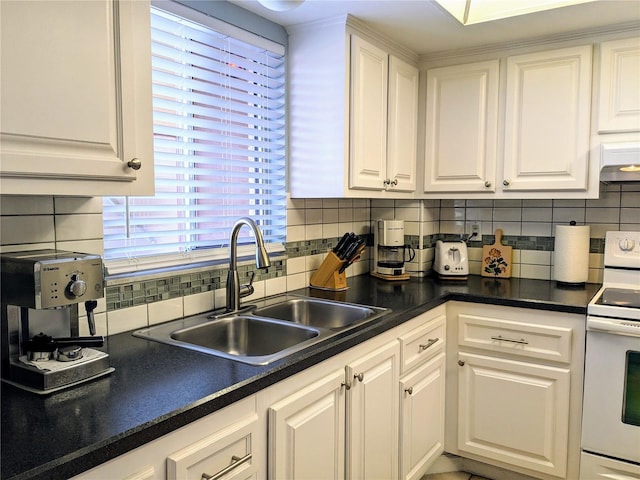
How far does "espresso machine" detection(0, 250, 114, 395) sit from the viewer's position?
1.15 metres

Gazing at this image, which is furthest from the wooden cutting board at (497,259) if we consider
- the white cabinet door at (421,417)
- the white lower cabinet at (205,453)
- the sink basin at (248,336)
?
the white lower cabinet at (205,453)

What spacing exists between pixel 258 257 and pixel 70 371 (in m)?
0.76

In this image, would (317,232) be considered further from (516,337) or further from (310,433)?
(310,433)

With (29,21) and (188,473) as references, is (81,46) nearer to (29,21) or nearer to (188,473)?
(29,21)

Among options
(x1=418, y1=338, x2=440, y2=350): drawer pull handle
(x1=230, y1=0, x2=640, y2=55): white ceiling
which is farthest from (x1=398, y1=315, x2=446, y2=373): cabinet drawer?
(x1=230, y1=0, x2=640, y2=55): white ceiling

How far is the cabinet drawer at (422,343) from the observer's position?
6.65ft

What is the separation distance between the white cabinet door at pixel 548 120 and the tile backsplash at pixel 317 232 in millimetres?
311

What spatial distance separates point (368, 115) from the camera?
7.65 feet

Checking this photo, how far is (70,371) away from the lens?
120 cm

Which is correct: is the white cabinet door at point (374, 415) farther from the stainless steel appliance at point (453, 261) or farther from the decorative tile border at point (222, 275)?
the stainless steel appliance at point (453, 261)

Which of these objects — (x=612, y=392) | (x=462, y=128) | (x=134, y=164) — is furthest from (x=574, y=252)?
(x=134, y=164)

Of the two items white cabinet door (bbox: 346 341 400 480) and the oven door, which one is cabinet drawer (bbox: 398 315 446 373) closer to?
white cabinet door (bbox: 346 341 400 480)

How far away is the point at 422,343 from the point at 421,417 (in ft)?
1.08

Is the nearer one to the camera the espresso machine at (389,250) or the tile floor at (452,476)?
the tile floor at (452,476)
